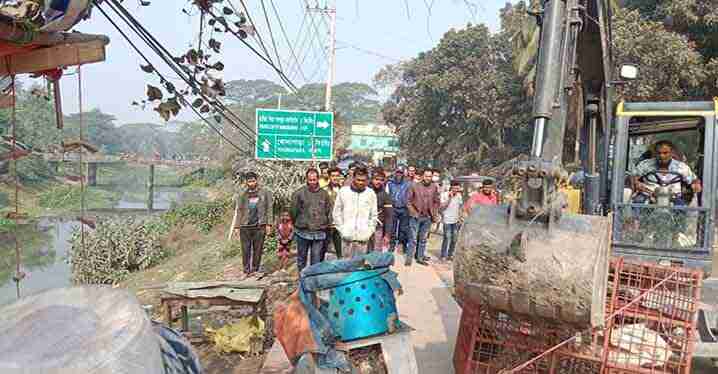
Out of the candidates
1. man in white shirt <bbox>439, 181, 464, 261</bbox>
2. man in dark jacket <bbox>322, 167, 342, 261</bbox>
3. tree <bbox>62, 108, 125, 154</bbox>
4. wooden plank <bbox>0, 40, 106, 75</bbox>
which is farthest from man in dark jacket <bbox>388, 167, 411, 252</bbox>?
tree <bbox>62, 108, 125, 154</bbox>

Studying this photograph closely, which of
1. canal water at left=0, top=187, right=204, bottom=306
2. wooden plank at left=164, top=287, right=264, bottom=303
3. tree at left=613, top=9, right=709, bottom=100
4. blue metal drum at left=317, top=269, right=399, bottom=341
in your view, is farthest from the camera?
canal water at left=0, top=187, right=204, bottom=306

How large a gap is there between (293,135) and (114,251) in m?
6.24

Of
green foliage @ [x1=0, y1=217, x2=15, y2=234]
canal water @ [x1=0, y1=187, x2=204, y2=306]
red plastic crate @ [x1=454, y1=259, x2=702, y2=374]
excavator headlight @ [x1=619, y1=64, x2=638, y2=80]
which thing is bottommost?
canal water @ [x1=0, y1=187, x2=204, y2=306]

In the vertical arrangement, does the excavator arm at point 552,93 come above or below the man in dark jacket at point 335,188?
above

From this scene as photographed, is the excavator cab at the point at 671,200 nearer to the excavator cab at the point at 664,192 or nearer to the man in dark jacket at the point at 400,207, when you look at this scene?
the excavator cab at the point at 664,192

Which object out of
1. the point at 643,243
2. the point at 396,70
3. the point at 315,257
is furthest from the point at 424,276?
the point at 396,70

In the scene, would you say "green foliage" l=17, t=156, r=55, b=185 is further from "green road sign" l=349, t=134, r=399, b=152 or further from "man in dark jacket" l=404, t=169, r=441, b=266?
"man in dark jacket" l=404, t=169, r=441, b=266

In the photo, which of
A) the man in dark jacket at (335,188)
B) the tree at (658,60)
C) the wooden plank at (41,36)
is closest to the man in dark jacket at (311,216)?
the man in dark jacket at (335,188)

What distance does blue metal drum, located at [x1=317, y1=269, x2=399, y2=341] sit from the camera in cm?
322

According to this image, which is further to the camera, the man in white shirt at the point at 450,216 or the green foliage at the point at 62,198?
the green foliage at the point at 62,198

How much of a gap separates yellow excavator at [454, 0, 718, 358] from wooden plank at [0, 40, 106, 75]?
6.69ft

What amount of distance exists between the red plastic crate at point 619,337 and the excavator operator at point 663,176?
105cm

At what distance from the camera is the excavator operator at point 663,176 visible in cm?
443

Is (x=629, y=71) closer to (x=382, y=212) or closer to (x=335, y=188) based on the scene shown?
(x=382, y=212)
